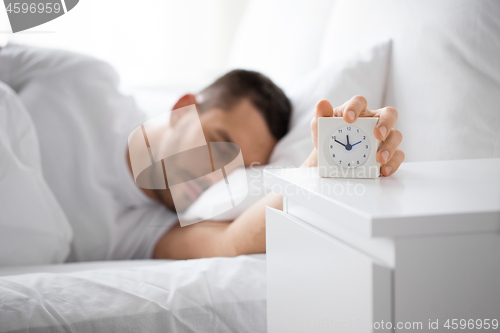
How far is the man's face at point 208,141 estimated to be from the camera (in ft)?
3.64

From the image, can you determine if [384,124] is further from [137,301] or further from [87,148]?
[87,148]

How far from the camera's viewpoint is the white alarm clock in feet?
1.77

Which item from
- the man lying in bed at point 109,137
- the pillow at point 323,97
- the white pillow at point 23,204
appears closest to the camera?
the white pillow at point 23,204

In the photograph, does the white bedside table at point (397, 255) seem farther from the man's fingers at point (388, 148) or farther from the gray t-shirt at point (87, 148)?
the gray t-shirt at point (87, 148)

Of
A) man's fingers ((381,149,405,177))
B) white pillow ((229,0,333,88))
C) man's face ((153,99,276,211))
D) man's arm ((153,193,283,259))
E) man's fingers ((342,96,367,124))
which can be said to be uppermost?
white pillow ((229,0,333,88))

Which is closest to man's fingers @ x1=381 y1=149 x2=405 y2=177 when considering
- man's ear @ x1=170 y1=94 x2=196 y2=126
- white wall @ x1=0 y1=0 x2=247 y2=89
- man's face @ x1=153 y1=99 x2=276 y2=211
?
man's face @ x1=153 y1=99 x2=276 y2=211

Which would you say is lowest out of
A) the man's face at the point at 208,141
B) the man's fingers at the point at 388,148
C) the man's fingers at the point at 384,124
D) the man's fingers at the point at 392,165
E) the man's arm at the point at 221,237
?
the man's arm at the point at 221,237

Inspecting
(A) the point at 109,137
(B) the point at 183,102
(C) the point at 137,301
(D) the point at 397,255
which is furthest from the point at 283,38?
(D) the point at 397,255

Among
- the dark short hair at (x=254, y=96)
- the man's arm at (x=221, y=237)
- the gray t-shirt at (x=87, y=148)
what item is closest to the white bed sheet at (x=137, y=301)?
the man's arm at (x=221, y=237)

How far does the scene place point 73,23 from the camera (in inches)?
74.0

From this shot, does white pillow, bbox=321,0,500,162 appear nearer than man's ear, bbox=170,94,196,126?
Yes

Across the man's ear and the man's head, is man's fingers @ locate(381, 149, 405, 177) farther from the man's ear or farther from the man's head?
the man's ear

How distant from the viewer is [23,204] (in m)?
0.89

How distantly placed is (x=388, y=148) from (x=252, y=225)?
0.35 m
